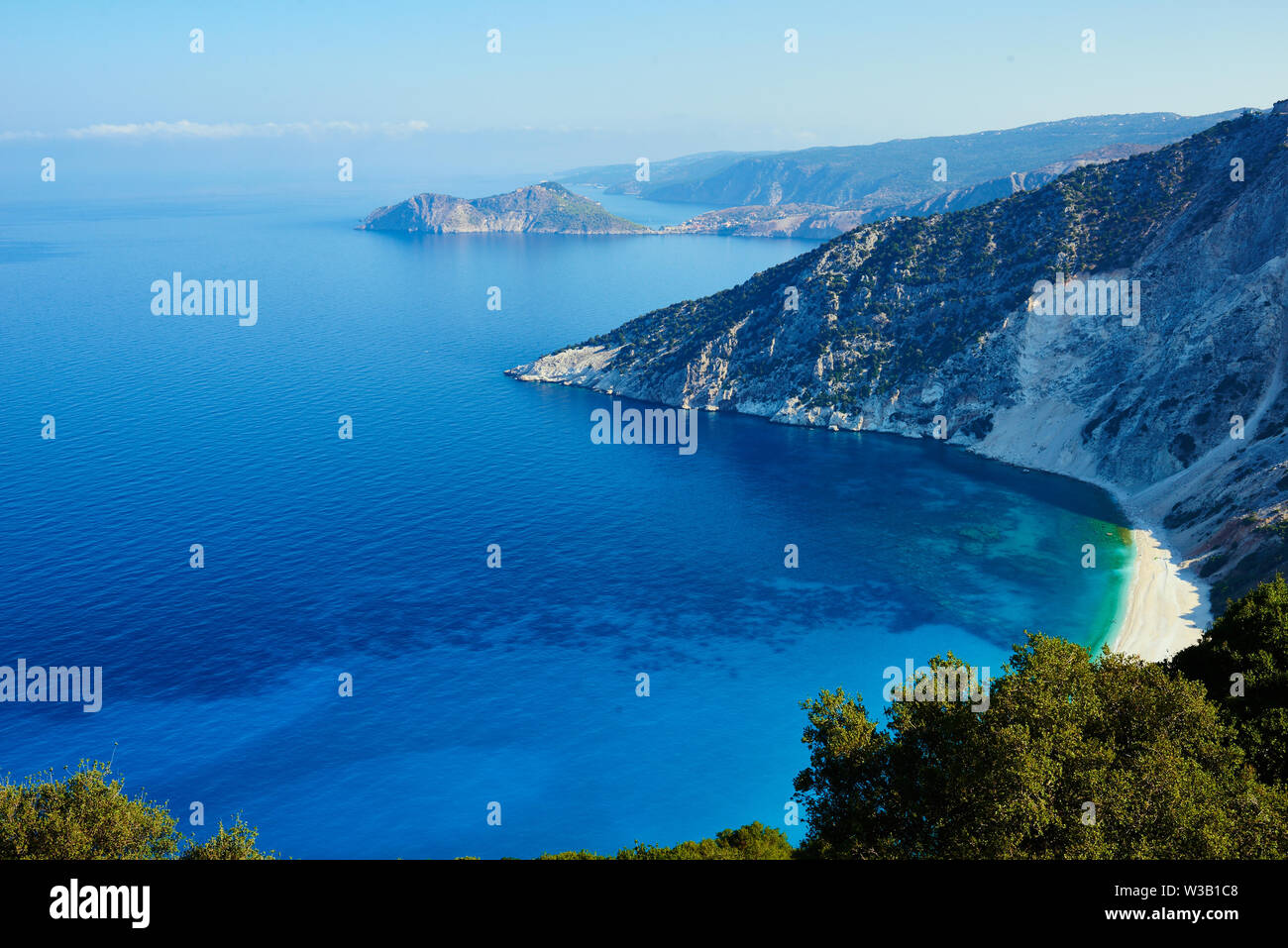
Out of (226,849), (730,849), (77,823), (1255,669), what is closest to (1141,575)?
(1255,669)

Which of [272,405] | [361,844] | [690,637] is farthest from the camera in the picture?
[272,405]

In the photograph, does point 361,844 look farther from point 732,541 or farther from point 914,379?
point 914,379

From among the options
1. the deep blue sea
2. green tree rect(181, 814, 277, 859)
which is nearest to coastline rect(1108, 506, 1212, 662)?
the deep blue sea

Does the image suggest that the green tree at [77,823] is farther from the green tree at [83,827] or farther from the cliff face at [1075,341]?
the cliff face at [1075,341]

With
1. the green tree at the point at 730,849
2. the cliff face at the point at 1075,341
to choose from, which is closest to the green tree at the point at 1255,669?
the green tree at the point at 730,849

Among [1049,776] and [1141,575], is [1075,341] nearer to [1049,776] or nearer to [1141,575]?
[1141,575]

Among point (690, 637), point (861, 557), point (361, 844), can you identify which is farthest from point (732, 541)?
point (361, 844)
